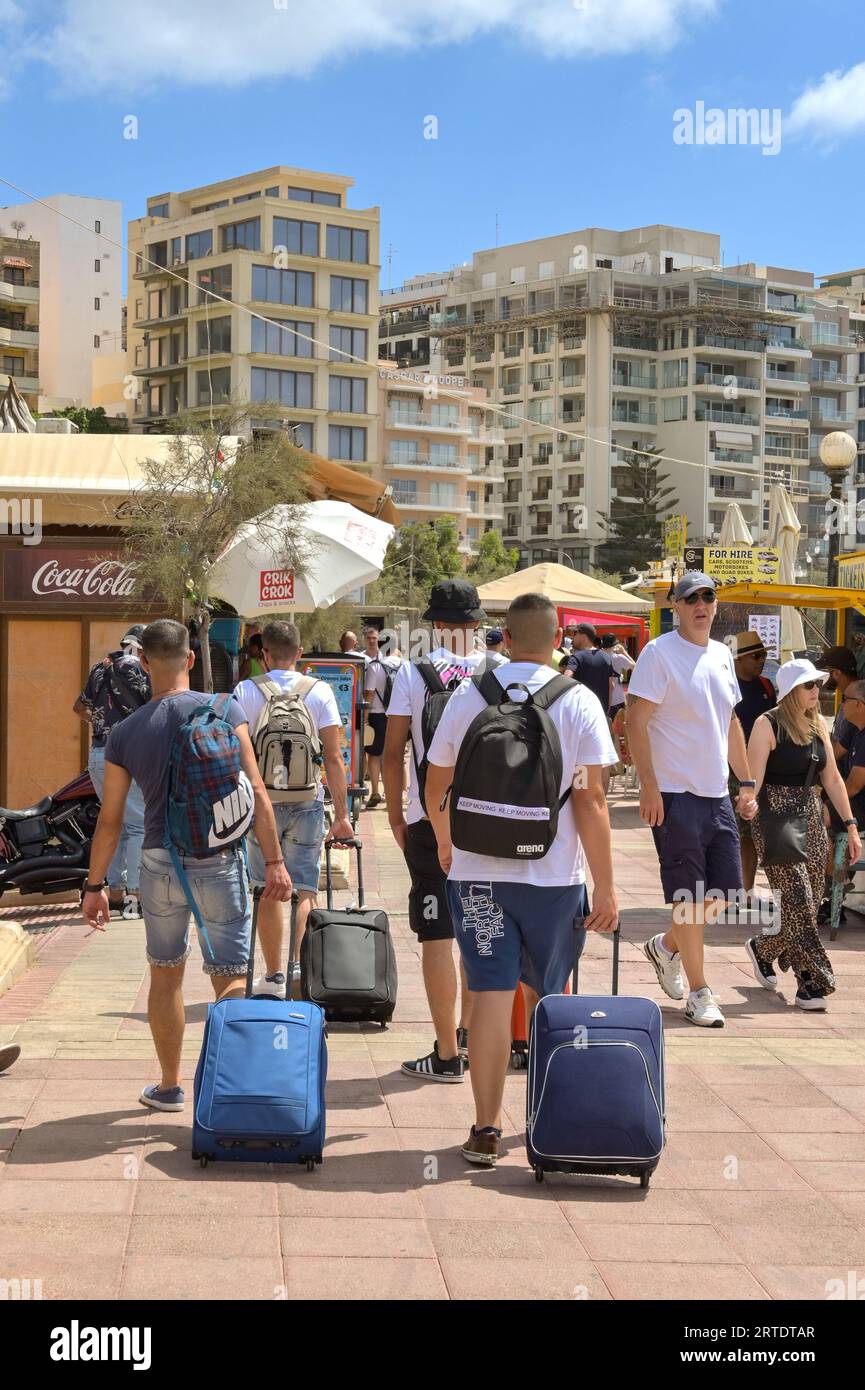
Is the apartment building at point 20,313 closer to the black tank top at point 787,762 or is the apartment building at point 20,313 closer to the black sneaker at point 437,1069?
the black tank top at point 787,762

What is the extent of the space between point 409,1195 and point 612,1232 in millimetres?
626

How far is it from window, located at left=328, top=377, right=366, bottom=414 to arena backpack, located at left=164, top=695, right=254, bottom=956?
258 feet

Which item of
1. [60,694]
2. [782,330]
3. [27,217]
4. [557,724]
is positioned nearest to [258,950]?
[557,724]

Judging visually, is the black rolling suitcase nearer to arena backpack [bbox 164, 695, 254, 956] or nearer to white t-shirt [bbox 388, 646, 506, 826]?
white t-shirt [bbox 388, 646, 506, 826]

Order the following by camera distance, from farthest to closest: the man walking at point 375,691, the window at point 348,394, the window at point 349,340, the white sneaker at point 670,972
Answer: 1. the window at point 348,394
2. the window at point 349,340
3. the man walking at point 375,691
4. the white sneaker at point 670,972

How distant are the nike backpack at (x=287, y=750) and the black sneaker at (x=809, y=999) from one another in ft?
8.07

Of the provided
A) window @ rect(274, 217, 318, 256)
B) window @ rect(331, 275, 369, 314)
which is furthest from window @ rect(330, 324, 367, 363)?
window @ rect(274, 217, 318, 256)

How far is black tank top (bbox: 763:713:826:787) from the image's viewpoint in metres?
7.88

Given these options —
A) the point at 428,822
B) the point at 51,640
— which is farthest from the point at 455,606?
the point at 51,640

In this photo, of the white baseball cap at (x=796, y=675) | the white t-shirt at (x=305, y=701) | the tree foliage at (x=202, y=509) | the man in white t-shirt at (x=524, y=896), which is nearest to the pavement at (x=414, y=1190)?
the man in white t-shirt at (x=524, y=896)

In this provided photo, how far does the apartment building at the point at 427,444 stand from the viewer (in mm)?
93500

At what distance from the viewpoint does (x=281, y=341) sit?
80.4 meters

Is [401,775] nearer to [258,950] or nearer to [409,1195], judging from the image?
[409,1195]

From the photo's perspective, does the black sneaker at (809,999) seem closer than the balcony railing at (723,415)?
Yes
